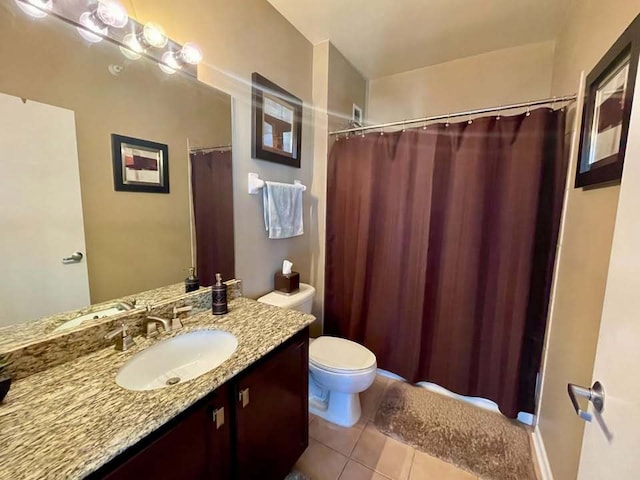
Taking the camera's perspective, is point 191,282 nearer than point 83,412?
No

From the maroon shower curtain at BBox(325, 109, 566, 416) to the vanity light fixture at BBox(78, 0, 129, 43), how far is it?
57.5 inches

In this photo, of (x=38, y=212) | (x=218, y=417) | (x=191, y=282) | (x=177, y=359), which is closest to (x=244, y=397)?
(x=218, y=417)

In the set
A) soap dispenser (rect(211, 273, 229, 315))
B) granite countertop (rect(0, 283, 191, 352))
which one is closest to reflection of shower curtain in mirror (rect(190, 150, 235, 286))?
soap dispenser (rect(211, 273, 229, 315))

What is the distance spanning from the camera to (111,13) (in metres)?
1.02

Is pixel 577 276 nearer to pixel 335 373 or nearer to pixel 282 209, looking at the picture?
pixel 335 373

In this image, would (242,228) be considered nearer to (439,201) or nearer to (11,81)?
(11,81)

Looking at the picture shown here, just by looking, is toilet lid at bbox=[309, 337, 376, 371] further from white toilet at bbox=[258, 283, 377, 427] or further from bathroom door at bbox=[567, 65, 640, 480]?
bathroom door at bbox=[567, 65, 640, 480]

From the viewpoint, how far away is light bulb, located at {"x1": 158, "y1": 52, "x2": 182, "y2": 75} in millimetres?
1226

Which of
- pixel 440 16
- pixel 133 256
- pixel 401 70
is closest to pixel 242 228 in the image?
pixel 133 256

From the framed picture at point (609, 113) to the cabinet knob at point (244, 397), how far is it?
1.43 m

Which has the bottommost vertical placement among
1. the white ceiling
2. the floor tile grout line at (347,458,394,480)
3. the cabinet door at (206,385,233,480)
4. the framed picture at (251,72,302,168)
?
the floor tile grout line at (347,458,394,480)

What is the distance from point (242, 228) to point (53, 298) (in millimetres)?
906

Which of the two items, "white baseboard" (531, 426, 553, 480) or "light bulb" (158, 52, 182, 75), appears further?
"white baseboard" (531, 426, 553, 480)

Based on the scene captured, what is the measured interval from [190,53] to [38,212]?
92 cm
